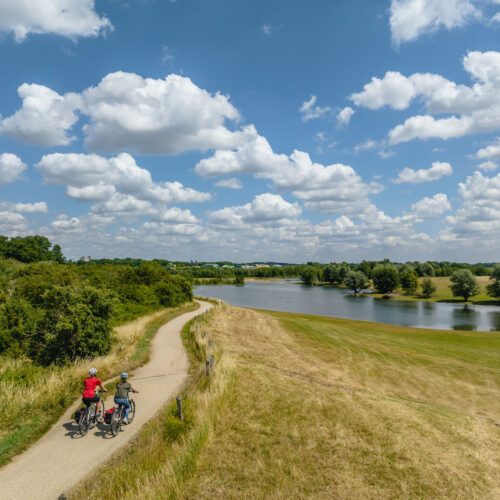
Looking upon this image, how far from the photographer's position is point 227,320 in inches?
1543

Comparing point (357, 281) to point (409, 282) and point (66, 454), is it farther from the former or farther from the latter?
point (66, 454)

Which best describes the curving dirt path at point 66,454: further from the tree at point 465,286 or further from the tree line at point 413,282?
the tree at point 465,286

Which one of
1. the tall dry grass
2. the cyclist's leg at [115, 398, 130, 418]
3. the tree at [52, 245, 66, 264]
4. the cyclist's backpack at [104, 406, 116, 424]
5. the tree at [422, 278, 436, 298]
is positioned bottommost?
the tree at [422, 278, 436, 298]

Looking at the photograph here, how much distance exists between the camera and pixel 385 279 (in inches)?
4820

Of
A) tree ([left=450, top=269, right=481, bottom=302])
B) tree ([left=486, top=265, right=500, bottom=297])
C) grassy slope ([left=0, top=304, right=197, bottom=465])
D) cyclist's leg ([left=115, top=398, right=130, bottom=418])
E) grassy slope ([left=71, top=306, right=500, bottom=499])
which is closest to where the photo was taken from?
grassy slope ([left=71, top=306, right=500, bottom=499])

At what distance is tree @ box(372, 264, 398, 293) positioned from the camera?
121250 millimetres

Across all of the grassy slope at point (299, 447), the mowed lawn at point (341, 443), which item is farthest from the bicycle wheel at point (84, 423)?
the mowed lawn at point (341, 443)

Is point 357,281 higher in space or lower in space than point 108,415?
lower

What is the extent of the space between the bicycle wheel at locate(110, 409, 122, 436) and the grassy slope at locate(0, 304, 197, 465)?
2257 mm

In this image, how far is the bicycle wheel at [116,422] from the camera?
1153cm

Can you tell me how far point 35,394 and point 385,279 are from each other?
12055 cm

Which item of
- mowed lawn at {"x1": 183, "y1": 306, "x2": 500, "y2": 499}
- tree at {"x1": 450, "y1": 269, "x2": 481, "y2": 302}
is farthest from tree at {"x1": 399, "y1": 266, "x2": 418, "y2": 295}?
mowed lawn at {"x1": 183, "y1": 306, "x2": 500, "y2": 499}

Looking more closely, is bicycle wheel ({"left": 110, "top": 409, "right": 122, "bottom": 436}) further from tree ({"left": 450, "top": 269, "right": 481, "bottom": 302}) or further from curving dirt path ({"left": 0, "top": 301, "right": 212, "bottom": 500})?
tree ({"left": 450, "top": 269, "right": 481, "bottom": 302})

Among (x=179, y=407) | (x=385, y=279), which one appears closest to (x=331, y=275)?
(x=385, y=279)
